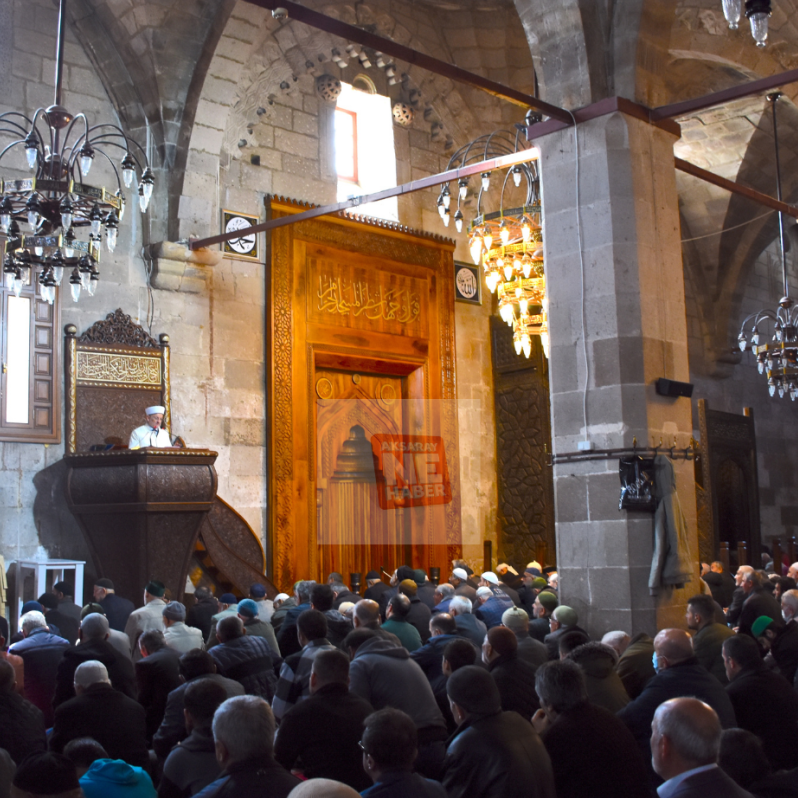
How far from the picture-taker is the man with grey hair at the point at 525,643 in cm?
455

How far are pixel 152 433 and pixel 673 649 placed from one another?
19.0 feet

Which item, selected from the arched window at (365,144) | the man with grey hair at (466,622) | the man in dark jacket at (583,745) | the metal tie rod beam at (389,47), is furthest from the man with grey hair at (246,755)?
the arched window at (365,144)

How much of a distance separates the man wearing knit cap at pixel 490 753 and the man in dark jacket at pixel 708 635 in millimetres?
1789

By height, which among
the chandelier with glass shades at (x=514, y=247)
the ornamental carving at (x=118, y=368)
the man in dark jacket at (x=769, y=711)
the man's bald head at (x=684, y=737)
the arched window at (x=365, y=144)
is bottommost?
the man in dark jacket at (x=769, y=711)

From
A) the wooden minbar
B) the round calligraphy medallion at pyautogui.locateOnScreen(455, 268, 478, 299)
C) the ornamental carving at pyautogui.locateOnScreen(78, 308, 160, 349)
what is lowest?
the wooden minbar

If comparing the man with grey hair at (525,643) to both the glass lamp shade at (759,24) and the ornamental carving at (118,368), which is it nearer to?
the glass lamp shade at (759,24)

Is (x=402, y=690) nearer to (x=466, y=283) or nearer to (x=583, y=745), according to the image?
(x=583, y=745)

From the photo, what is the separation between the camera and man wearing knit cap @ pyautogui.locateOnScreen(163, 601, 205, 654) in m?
4.98

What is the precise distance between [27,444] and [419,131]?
19.7 feet

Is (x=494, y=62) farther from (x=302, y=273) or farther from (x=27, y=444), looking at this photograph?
(x=27, y=444)

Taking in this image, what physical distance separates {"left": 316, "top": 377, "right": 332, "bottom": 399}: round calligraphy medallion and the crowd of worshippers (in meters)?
5.47

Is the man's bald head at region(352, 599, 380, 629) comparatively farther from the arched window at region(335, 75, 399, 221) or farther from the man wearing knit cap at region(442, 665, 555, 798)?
the arched window at region(335, 75, 399, 221)

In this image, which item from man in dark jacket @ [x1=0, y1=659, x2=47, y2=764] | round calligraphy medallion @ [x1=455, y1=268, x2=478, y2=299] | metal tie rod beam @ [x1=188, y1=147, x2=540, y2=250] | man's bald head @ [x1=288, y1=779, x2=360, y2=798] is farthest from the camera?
round calligraphy medallion @ [x1=455, y1=268, x2=478, y2=299]

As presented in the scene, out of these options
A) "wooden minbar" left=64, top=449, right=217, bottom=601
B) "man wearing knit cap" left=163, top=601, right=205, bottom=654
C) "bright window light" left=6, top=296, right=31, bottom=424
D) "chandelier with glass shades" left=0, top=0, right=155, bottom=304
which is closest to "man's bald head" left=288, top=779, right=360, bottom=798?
"man wearing knit cap" left=163, top=601, right=205, bottom=654
